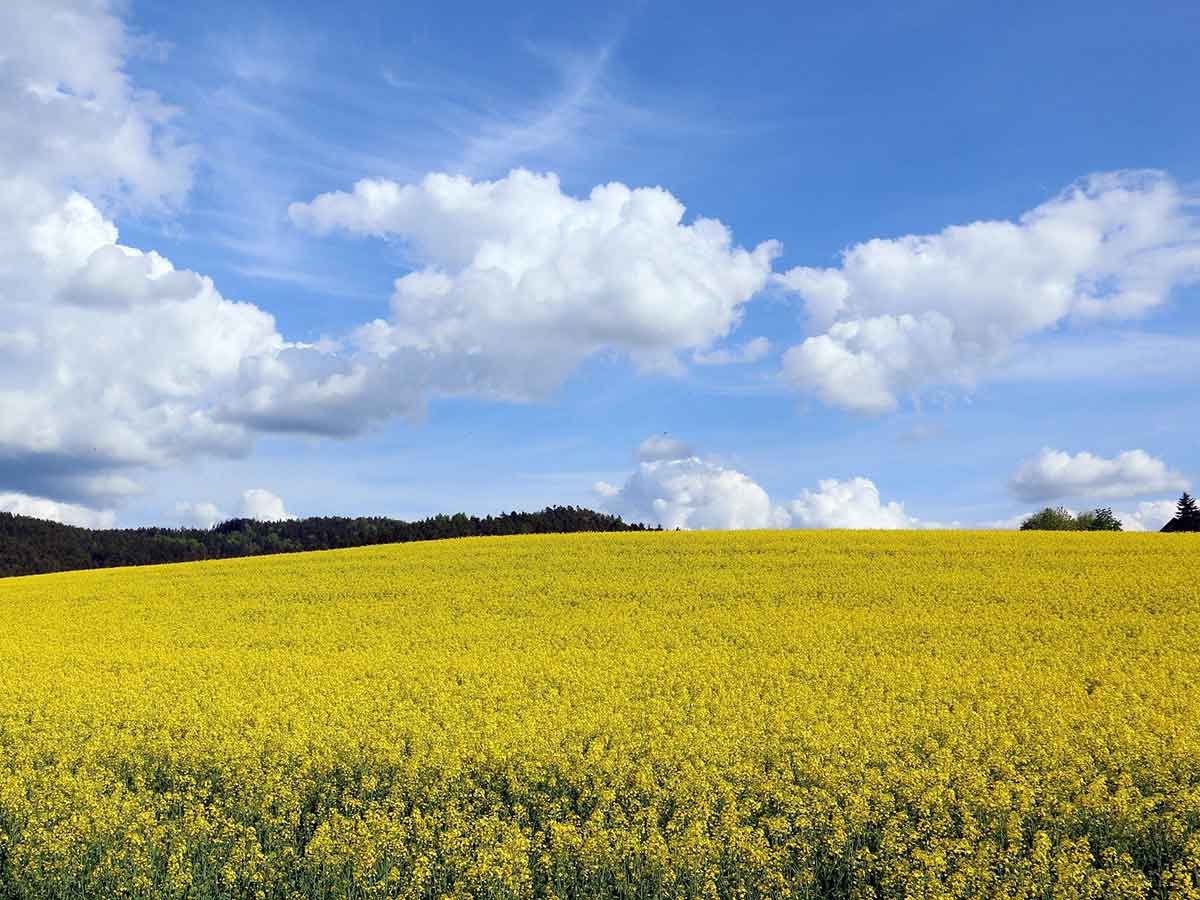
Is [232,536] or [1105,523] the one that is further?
[232,536]

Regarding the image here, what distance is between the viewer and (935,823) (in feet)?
A: 36.7

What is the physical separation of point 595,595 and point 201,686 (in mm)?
13942

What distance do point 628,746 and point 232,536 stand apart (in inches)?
5162

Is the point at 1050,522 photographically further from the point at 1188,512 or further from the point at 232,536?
the point at 232,536

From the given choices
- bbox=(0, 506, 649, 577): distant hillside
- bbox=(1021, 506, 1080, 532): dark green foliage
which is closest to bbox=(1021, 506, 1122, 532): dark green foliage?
bbox=(1021, 506, 1080, 532): dark green foliage

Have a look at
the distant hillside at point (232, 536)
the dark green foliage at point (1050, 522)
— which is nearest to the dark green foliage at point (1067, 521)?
the dark green foliage at point (1050, 522)

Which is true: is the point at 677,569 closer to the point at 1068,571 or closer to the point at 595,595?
the point at 595,595

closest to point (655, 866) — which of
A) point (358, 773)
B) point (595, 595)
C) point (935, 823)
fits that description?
point (935, 823)

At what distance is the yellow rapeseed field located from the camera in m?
10.7

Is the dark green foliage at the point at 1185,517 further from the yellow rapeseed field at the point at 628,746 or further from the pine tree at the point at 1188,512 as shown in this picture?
the yellow rapeseed field at the point at 628,746

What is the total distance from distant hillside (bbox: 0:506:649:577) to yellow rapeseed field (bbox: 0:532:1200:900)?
122 feet

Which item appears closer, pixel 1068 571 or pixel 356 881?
pixel 356 881

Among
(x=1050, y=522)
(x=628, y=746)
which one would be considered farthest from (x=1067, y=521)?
(x=628, y=746)

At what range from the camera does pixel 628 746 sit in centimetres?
1469
